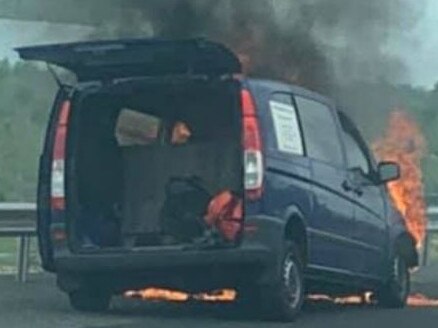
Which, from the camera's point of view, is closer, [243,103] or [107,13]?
[243,103]

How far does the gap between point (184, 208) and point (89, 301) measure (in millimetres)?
1086

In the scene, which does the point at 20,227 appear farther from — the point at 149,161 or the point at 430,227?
the point at 430,227

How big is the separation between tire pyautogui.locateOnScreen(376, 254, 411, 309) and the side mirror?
89 centimetres

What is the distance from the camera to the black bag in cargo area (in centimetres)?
1319

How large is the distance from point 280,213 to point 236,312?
1355 mm

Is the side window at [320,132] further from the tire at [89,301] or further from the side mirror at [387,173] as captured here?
the tire at [89,301]

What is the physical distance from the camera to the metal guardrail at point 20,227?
60.7ft

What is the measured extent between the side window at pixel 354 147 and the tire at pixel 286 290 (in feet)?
4.93

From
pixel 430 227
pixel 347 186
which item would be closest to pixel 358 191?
pixel 347 186

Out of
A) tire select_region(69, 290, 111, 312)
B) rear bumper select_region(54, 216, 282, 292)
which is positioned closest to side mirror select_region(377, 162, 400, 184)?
rear bumper select_region(54, 216, 282, 292)

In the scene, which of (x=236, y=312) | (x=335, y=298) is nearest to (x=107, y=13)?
(x=335, y=298)

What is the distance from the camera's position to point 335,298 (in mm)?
15766

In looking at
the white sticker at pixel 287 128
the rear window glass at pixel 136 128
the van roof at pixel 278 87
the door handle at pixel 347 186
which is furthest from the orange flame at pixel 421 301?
the rear window glass at pixel 136 128

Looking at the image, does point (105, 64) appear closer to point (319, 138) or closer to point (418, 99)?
point (319, 138)
